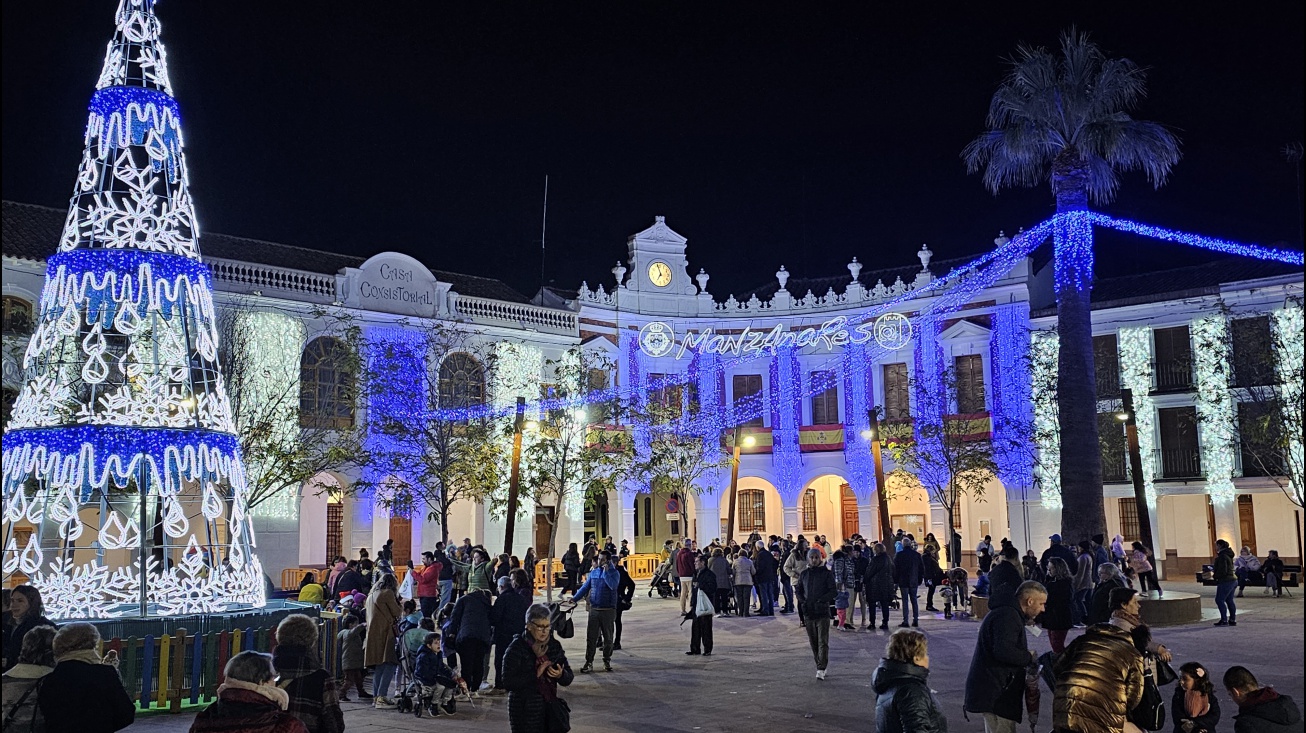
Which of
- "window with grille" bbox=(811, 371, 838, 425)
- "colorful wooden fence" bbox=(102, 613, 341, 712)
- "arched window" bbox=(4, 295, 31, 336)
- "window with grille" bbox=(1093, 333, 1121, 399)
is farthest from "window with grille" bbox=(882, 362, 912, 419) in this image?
"colorful wooden fence" bbox=(102, 613, 341, 712)

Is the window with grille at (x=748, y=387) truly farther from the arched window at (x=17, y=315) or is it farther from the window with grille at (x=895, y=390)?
the arched window at (x=17, y=315)

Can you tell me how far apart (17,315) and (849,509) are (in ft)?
90.0

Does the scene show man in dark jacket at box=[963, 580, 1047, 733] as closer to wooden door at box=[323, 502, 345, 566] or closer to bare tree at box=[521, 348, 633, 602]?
bare tree at box=[521, 348, 633, 602]

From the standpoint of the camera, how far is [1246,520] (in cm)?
3378

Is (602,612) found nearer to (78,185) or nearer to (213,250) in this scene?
(78,185)

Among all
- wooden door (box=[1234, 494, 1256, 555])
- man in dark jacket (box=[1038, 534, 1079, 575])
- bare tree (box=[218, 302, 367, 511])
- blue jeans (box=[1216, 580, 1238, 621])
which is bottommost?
blue jeans (box=[1216, 580, 1238, 621])

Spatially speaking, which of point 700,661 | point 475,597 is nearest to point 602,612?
point 700,661

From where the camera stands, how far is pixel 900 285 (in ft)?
128

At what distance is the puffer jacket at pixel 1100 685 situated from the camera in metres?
5.73

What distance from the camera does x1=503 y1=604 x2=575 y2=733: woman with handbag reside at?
7.43 m

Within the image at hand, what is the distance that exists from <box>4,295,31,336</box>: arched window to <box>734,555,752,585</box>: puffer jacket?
15.2m

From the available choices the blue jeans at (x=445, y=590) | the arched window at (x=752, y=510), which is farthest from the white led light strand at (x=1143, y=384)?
the blue jeans at (x=445, y=590)

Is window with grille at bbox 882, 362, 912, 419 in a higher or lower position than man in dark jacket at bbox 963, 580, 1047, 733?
higher

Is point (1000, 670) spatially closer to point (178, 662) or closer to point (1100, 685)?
point (1100, 685)
